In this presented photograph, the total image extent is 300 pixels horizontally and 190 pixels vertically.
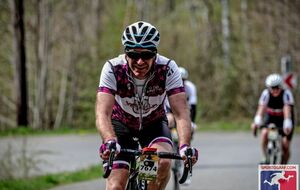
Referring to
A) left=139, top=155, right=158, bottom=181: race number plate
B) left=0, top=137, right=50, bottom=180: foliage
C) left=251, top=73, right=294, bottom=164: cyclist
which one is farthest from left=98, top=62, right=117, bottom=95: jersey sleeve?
left=251, top=73, right=294, bottom=164: cyclist

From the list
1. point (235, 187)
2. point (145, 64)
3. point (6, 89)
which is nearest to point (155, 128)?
point (145, 64)

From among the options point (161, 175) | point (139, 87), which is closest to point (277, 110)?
point (139, 87)

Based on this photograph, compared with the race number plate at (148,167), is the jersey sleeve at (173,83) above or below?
above

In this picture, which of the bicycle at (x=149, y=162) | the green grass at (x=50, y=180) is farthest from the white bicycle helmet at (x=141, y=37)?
the green grass at (x=50, y=180)

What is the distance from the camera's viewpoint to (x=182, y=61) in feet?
136

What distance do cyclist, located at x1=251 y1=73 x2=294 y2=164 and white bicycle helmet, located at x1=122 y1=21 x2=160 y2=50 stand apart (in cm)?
723

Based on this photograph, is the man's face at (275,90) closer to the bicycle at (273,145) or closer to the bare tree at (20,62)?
the bicycle at (273,145)

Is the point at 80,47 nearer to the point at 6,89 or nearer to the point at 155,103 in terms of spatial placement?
the point at 6,89

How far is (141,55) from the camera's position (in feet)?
21.6

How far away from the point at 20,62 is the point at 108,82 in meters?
26.7

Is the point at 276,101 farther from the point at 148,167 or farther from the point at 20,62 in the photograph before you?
the point at 20,62

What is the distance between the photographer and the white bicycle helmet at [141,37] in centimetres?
653

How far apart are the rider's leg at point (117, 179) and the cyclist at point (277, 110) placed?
287 inches

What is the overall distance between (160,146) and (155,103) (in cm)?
40
